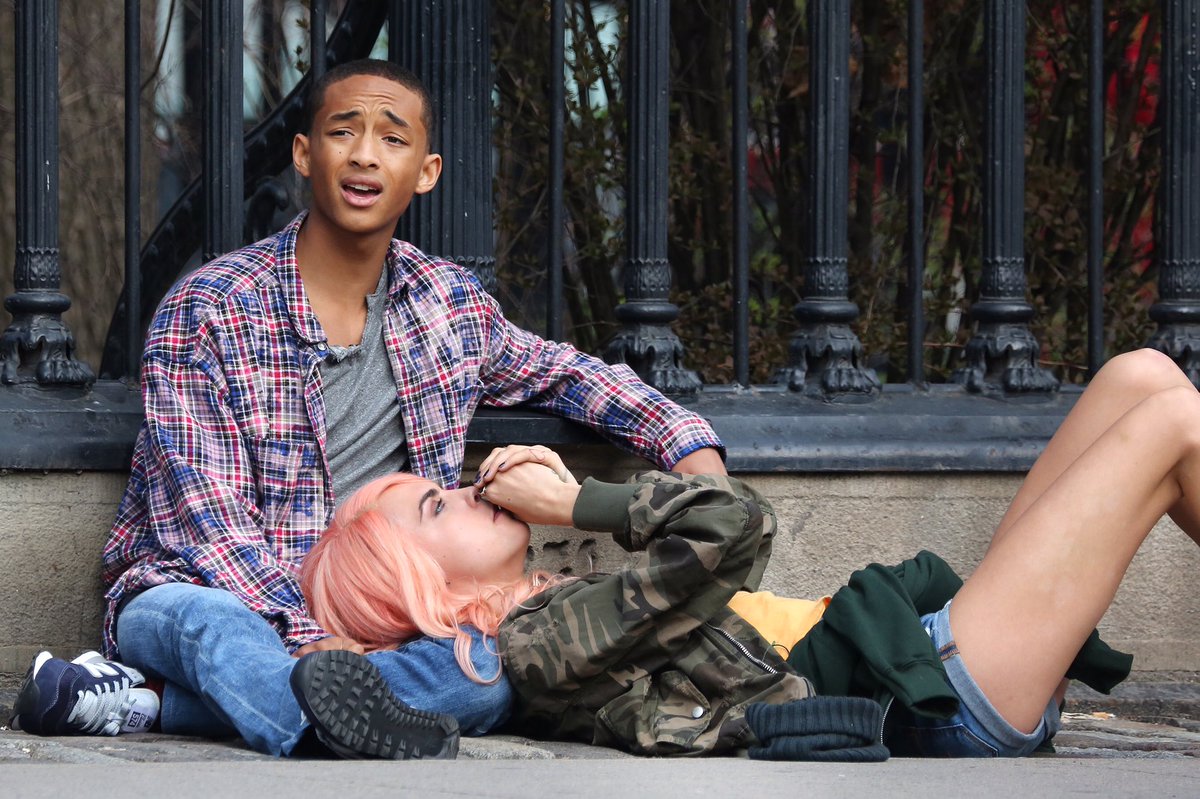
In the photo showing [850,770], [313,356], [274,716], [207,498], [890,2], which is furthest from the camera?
[890,2]

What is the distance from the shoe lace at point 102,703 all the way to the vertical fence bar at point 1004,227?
7.66 ft

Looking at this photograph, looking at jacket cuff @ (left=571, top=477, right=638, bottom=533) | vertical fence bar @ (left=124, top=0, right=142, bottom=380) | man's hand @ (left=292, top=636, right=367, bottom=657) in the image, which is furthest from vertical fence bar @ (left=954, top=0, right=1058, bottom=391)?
vertical fence bar @ (left=124, top=0, right=142, bottom=380)

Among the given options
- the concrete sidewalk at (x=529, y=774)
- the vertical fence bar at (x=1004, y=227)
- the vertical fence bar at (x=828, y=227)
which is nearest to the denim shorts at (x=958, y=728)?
the concrete sidewalk at (x=529, y=774)

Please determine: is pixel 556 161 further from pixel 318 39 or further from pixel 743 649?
pixel 743 649

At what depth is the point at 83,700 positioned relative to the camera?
3.55 meters

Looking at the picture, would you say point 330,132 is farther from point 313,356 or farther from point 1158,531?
point 1158,531

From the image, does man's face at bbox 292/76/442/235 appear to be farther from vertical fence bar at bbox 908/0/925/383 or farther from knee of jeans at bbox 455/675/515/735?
vertical fence bar at bbox 908/0/925/383

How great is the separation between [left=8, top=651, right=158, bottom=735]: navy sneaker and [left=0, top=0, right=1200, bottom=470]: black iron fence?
29.2 inches

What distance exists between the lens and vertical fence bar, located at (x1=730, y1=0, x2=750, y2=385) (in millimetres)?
4613

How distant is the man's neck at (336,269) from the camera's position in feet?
13.6

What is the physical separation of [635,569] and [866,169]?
3.21 m

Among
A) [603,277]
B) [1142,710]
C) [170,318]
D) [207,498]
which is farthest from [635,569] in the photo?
[603,277]

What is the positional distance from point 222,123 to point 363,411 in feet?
2.73

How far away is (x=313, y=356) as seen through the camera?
4.06 metres
